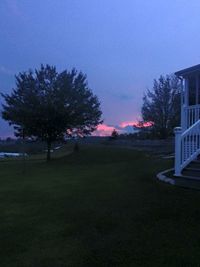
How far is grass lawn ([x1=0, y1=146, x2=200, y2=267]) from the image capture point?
18.6 ft

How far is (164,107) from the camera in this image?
41688 mm

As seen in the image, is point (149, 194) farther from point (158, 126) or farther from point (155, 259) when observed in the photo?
point (158, 126)

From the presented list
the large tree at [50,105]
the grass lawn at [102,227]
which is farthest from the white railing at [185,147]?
the large tree at [50,105]

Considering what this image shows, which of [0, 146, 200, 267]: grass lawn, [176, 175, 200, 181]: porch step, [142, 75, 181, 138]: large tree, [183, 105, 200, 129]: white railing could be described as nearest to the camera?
[0, 146, 200, 267]: grass lawn

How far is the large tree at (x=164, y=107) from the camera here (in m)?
40.8

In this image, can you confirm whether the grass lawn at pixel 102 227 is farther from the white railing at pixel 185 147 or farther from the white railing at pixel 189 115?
the white railing at pixel 189 115

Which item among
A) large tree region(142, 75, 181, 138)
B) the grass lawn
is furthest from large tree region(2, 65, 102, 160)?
the grass lawn

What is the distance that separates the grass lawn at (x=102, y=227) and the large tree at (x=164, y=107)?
97.3 ft

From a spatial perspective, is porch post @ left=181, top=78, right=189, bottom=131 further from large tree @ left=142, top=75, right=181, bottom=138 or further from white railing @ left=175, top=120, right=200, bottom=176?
large tree @ left=142, top=75, right=181, bottom=138

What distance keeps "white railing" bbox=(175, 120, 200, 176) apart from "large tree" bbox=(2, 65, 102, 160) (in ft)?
64.4

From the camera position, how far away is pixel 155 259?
18.0 feet

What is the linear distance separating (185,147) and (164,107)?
30.3 meters

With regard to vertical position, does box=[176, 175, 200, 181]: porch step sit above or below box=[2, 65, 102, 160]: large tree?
below

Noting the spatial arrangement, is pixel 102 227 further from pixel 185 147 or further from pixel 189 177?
pixel 185 147
